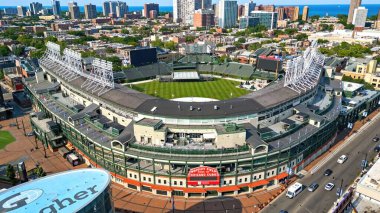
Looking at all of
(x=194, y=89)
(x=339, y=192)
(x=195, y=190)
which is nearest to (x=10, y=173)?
(x=195, y=190)

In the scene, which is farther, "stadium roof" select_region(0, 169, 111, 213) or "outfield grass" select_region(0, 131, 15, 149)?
"outfield grass" select_region(0, 131, 15, 149)

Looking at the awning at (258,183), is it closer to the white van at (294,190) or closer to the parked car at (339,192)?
the white van at (294,190)

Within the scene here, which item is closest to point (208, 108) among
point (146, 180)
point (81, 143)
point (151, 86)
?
point (146, 180)

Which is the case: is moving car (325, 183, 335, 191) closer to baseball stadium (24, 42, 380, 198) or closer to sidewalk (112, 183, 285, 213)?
baseball stadium (24, 42, 380, 198)

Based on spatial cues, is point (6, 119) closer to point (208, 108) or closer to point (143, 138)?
point (143, 138)

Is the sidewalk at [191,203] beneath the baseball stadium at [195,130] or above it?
beneath

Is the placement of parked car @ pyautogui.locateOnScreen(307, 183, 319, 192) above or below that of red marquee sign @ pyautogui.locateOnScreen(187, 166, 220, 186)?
below

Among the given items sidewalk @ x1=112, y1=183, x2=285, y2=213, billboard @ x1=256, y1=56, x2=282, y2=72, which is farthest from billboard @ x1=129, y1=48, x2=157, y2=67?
sidewalk @ x1=112, y1=183, x2=285, y2=213

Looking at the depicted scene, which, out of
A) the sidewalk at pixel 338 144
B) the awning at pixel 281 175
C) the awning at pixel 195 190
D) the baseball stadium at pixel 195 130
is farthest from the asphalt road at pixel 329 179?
the awning at pixel 195 190
